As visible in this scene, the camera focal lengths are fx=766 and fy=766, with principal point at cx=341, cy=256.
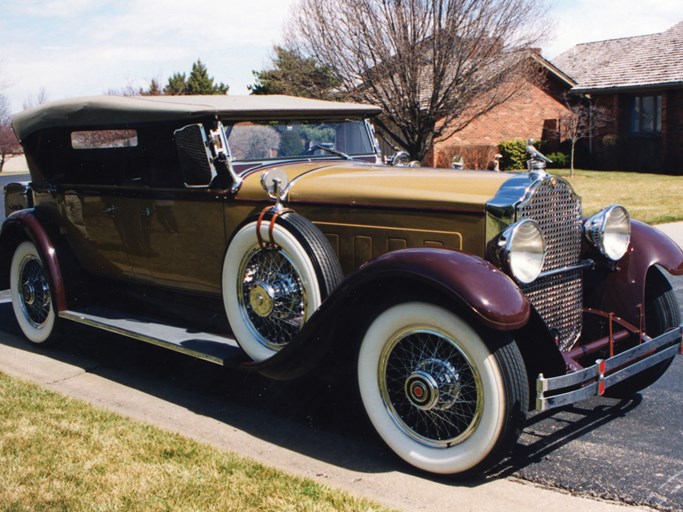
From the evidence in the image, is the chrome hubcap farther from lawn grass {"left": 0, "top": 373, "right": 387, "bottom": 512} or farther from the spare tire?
the spare tire

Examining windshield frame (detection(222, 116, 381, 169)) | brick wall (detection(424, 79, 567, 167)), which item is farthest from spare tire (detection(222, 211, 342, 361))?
brick wall (detection(424, 79, 567, 167))

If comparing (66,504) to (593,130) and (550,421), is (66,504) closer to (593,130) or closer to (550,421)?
(550,421)

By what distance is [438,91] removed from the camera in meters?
16.5

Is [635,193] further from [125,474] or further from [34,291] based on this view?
[125,474]

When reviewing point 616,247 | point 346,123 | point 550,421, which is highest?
point 346,123

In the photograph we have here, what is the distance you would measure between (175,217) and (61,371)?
4.48ft

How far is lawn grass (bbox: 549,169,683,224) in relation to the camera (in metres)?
14.1

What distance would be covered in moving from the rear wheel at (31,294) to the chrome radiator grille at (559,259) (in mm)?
3629

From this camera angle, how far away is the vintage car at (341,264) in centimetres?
340

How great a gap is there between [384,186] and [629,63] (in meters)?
25.0

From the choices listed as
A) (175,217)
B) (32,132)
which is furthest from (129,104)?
(32,132)

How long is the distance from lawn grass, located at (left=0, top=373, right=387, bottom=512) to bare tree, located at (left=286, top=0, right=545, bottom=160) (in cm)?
1214

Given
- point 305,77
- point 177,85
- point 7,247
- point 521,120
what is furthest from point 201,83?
point 7,247

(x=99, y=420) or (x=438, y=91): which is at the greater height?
(x=438, y=91)
